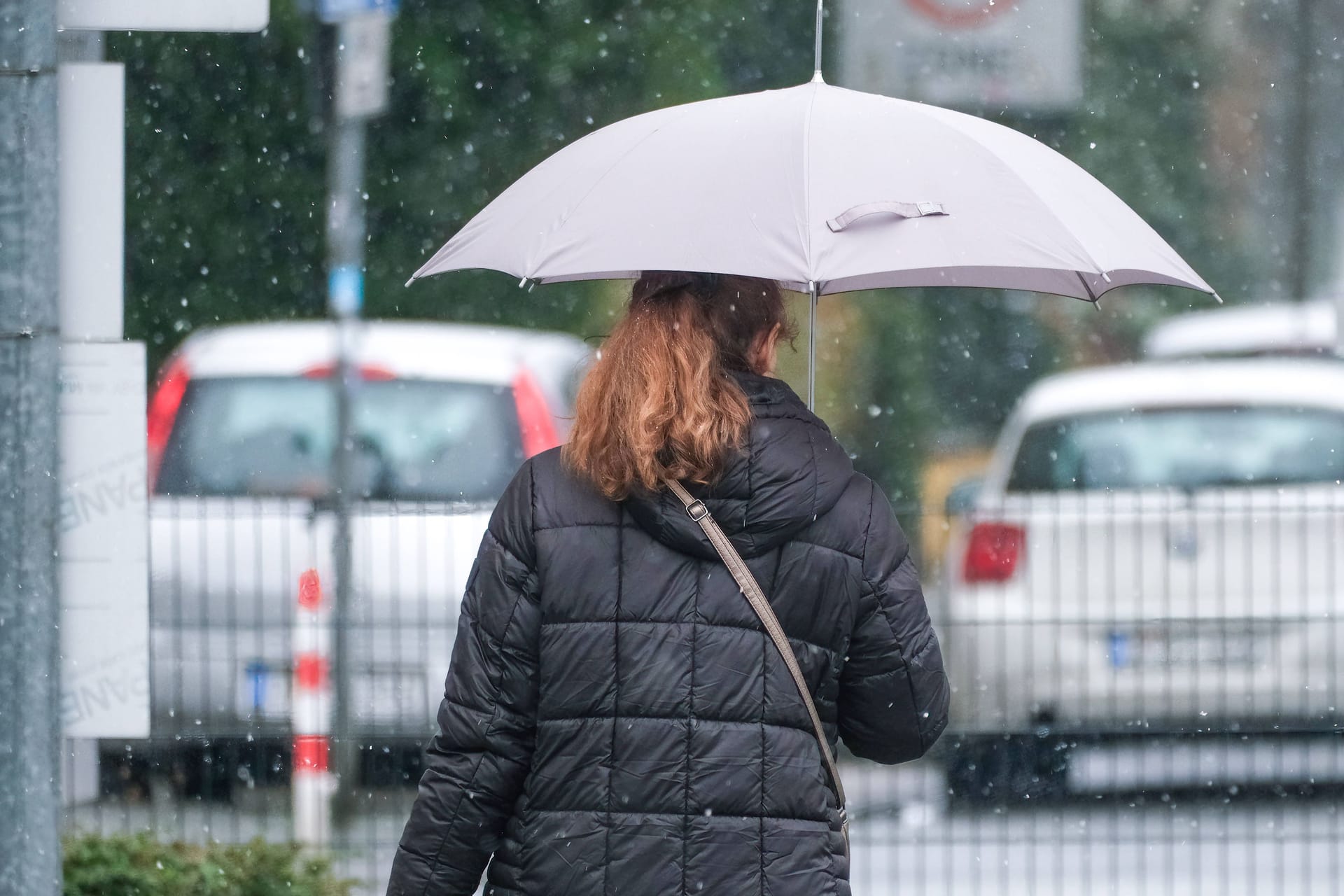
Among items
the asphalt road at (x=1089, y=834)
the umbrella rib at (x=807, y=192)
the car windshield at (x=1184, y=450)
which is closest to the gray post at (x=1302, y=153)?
the car windshield at (x=1184, y=450)

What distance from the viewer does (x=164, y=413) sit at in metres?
6.99

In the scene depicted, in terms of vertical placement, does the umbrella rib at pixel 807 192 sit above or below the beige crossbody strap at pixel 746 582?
above

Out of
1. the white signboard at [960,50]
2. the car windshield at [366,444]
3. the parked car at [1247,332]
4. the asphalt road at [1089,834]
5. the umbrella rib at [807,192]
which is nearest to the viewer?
the umbrella rib at [807,192]

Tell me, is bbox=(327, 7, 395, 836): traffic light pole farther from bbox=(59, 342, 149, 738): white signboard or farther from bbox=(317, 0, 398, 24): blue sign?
bbox=(59, 342, 149, 738): white signboard

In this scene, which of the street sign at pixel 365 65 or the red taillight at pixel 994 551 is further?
the red taillight at pixel 994 551

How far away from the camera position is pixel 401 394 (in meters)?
7.00

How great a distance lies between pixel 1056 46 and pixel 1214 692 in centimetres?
499

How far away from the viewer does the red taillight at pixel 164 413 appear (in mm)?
6859

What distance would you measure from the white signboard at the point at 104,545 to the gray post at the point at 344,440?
303cm

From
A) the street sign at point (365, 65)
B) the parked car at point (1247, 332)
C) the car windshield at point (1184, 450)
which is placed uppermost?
the street sign at point (365, 65)

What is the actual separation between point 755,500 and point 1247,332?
32.1ft

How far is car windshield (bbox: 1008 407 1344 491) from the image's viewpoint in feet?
23.2

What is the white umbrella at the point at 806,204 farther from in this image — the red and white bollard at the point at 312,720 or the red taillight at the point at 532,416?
the red taillight at the point at 532,416

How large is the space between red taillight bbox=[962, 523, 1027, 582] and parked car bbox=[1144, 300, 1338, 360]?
4.49 metres
